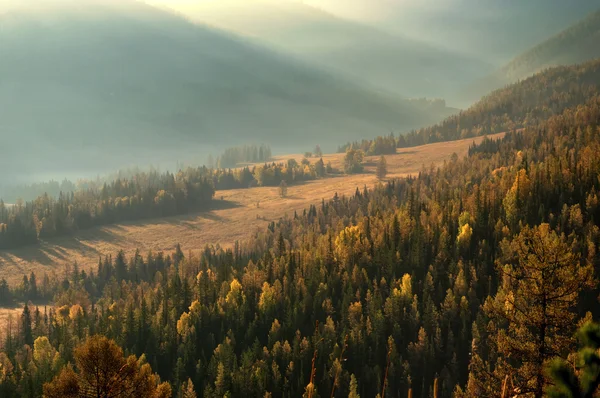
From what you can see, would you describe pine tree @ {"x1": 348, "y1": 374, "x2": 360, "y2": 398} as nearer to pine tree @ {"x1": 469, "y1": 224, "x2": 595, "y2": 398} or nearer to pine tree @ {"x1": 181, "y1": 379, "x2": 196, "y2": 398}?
pine tree @ {"x1": 181, "y1": 379, "x2": 196, "y2": 398}

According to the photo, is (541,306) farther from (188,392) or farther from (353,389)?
(188,392)

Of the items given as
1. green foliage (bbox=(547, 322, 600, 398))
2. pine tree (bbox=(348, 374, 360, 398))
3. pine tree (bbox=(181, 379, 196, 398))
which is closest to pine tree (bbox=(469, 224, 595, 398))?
green foliage (bbox=(547, 322, 600, 398))

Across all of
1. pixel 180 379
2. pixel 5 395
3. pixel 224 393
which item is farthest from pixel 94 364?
pixel 5 395

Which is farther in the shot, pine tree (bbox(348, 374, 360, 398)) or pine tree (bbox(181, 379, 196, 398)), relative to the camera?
pine tree (bbox(348, 374, 360, 398))

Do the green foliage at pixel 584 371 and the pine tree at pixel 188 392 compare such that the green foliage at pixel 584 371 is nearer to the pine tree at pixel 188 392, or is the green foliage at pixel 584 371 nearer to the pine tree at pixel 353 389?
the pine tree at pixel 353 389

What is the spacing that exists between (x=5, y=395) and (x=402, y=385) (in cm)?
13698

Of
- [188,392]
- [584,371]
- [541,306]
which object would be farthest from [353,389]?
[584,371]

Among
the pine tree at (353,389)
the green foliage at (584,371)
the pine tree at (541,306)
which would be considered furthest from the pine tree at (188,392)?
the green foliage at (584,371)

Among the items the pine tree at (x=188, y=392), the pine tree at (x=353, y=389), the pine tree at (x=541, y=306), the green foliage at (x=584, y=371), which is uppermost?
the green foliage at (x=584, y=371)

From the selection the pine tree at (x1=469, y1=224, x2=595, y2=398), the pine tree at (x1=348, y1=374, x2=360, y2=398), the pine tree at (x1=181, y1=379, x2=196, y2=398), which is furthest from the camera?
the pine tree at (x1=348, y1=374, x2=360, y2=398)

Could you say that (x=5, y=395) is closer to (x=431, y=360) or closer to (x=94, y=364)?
(x=431, y=360)

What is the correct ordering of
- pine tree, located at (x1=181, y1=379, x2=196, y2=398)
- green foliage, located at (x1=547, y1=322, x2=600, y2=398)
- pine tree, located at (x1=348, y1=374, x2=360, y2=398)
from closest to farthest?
green foliage, located at (x1=547, y1=322, x2=600, y2=398), pine tree, located at (x1=181, y1=379, x2=196, y2=398), pine tree, located at (x1=348, y1=374, x2=360, y2=398)

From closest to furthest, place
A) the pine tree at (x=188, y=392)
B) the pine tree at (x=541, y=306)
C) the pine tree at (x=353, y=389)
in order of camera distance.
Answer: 1. the pine tree at (x=541, y=306)
2. the pine tree at (x=188, y=392)
3. the pine tree at (x=353, y=389)

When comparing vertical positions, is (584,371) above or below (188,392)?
above
